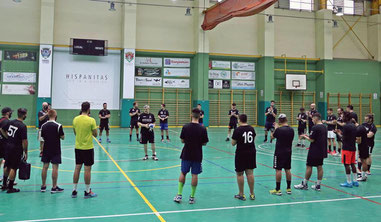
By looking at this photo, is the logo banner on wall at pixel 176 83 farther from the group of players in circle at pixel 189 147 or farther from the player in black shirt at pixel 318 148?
the player in black shirt at pixel 318 148

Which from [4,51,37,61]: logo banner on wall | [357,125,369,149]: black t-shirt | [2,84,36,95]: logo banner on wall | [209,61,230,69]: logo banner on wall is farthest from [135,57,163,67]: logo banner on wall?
[357,125,369,149]: black t-shirt

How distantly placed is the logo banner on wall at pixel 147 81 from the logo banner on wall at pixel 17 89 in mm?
7402

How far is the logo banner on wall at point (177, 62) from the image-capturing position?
2445 cm

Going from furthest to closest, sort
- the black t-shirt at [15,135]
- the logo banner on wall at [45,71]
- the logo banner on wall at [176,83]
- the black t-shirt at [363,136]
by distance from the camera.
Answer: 1. the logo banner on wall at [176,83]
2. the logo banner on wall at [45,71]
3. the black t-shirt at [363,136]
4. the black t-shirt at [15,135]

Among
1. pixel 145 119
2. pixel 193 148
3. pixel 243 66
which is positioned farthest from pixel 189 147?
pixel 243 66

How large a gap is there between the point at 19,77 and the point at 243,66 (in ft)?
56.6

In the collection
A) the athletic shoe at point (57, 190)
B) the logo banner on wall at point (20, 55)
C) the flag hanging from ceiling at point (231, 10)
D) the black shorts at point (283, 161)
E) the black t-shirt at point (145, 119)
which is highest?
the flag hanging from ceiling at point (231, 10)

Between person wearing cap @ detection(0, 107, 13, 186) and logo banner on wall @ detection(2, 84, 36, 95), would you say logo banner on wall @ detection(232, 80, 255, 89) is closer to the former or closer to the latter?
logo banner on wall @ detection(2, 84, 36, 95)

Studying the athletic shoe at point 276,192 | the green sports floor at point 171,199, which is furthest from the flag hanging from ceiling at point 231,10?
the athletic shoe at point 276,192

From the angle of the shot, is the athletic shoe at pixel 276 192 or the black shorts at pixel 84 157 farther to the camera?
the athletic shoe at pixel 276 192

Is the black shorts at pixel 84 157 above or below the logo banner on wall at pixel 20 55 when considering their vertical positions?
below

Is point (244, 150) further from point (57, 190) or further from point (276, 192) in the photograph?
point (57, 190)

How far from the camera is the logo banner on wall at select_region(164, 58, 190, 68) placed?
24.5m

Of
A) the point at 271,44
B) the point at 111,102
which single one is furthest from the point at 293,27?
the point at 111,102
